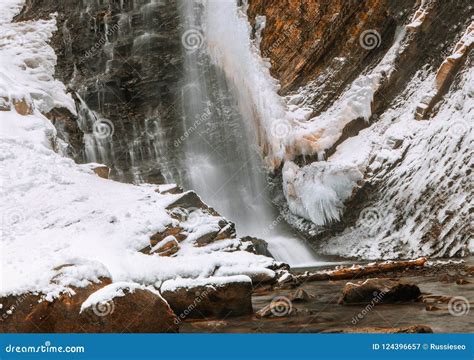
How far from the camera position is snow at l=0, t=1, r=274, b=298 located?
8.77 m

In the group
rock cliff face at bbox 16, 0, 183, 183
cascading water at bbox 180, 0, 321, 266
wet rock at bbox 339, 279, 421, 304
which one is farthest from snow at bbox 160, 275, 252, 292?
rock cliff face at bbox 16, 0, 183, 183

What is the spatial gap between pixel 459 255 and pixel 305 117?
30.0 feet

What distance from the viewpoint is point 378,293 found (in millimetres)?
9352

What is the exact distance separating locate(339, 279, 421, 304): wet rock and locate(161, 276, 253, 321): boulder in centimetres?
196

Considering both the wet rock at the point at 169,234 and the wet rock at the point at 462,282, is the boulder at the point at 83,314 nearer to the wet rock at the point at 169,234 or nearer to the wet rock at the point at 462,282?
the wet rock at the point at 169,234

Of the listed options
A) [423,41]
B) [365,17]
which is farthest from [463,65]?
[365,17]

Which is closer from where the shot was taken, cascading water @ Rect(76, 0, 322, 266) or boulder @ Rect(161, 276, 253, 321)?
boulder @ Rect(161, 276, 253, 321)

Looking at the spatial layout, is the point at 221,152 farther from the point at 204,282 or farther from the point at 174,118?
the point at 204,282

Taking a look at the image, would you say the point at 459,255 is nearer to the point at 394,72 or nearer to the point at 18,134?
the point at 394,72

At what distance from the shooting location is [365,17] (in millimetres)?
22062

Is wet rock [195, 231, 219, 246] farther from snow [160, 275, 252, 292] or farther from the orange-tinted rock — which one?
the orange-tinted rock

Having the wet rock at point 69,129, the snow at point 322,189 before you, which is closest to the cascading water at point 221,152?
the snow at point 322,189

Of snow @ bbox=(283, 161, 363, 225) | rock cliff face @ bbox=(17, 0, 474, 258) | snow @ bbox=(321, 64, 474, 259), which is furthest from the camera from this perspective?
snow @ bbox=(283, 161, 363, 225)

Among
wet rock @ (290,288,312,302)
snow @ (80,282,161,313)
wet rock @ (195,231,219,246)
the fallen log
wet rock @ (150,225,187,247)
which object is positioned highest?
snow @ (80,282,161,313)
